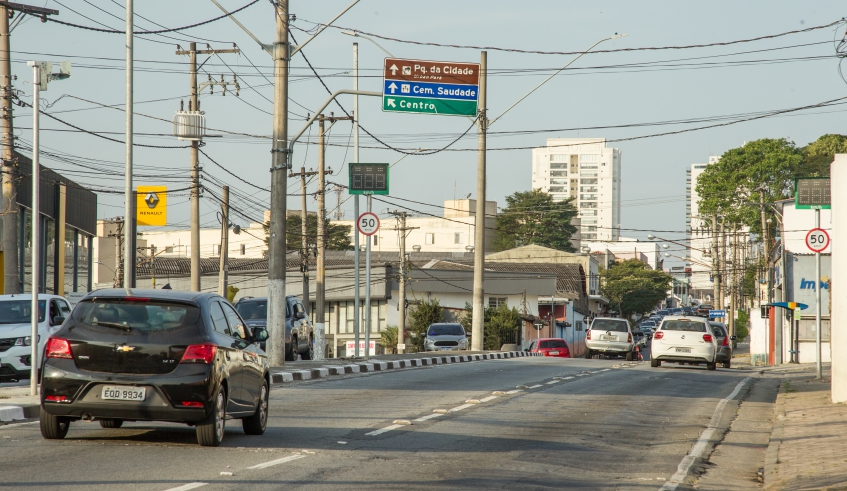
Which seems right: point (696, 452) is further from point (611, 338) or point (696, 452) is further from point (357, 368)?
point (611, 338)

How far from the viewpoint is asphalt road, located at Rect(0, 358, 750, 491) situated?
8141 mm

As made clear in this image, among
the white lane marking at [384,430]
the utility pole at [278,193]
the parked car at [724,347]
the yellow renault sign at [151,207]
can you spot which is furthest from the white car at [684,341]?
the yellow renault sign at [151,207]

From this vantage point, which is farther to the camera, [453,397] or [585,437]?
[453,397]

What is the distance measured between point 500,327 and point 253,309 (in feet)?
119

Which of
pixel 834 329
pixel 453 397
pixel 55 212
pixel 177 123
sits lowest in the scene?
pixel 453 397

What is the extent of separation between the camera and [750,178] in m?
69.5

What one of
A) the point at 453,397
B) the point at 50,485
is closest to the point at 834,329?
the point at 453,397

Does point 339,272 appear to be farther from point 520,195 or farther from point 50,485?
point 50,485

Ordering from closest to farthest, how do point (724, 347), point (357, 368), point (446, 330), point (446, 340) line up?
1. point (357, 368)
2. point (724, 347)
3. point (446, 340)
4. point (446, 330)

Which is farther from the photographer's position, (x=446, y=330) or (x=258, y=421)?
(x=446, y=330)

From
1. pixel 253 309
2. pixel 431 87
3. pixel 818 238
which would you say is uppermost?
pixel 431 87

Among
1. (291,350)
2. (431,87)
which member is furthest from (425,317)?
(431,87)

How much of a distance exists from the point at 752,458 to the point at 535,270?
7258cm

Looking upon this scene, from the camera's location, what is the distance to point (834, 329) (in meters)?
15.6
